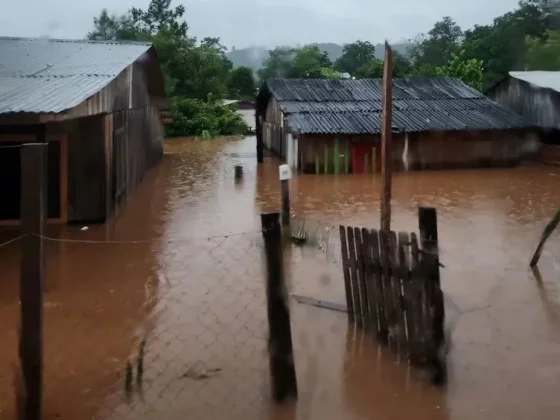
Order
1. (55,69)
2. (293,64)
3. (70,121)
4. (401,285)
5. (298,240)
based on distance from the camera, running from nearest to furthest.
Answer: (401,285), (298,240), (70,121), (55,69), (293,64)

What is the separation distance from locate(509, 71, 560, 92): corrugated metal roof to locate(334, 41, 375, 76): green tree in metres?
22.2

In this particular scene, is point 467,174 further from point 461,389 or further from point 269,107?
point 461,389

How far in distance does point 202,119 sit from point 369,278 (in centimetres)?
3427

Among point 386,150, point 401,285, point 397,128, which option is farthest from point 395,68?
point 401,285

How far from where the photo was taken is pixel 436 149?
22125mm

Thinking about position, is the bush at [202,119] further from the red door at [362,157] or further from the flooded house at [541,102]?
the red door at [362,157]

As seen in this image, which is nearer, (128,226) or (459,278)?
(459,278)

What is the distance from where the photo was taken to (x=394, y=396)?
4934 millimetres

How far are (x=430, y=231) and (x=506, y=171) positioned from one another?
1756 centimetres

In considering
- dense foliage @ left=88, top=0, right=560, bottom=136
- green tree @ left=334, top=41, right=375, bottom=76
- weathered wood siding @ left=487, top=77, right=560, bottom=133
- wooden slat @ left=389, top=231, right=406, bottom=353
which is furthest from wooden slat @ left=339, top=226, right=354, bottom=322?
green tree @ left=334, top=41, right=375, bottom=76

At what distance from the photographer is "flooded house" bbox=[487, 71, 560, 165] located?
23.0 metres

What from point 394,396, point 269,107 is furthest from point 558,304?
point 269,107

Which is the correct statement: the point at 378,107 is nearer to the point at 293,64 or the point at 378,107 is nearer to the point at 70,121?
the point at 293,64

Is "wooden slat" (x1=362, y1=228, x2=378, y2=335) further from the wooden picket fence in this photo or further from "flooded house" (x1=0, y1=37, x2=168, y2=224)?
"flooded house" (x1=0, y1=37, x2=168, y2=224)
